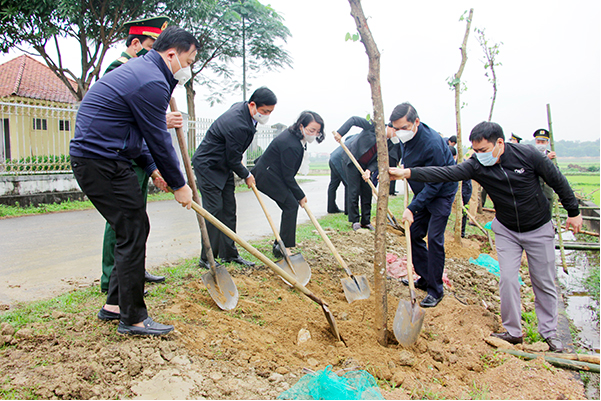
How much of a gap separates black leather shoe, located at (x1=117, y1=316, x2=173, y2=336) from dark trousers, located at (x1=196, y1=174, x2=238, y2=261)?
1553 millimetres

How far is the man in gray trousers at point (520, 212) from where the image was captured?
2900 millimetres

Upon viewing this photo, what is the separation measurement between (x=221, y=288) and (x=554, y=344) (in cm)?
259

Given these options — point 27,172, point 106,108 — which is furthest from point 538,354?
point 27,172

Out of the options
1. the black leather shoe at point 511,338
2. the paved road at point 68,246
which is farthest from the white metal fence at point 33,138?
the black leather shoe at point 511,338

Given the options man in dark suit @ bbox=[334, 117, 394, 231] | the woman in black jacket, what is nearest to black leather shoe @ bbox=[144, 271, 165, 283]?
the woman in black jacket

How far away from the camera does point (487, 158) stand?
2953 mm

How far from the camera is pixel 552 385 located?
2285 millimetres

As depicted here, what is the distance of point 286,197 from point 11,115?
22.7 feet

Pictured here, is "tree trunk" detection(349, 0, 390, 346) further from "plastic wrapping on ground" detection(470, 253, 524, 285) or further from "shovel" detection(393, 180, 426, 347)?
"plastic wrapping on ground" detection(470, 253, 524, 285)

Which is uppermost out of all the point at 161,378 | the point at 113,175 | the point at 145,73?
the point at 145,73

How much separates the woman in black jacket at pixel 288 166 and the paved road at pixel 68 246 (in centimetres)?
122

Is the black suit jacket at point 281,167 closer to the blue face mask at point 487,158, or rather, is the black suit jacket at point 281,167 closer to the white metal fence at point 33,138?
the blue face mask at point 487,158

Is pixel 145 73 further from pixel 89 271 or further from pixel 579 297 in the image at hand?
pixel 579 297

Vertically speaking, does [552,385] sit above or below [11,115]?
below
